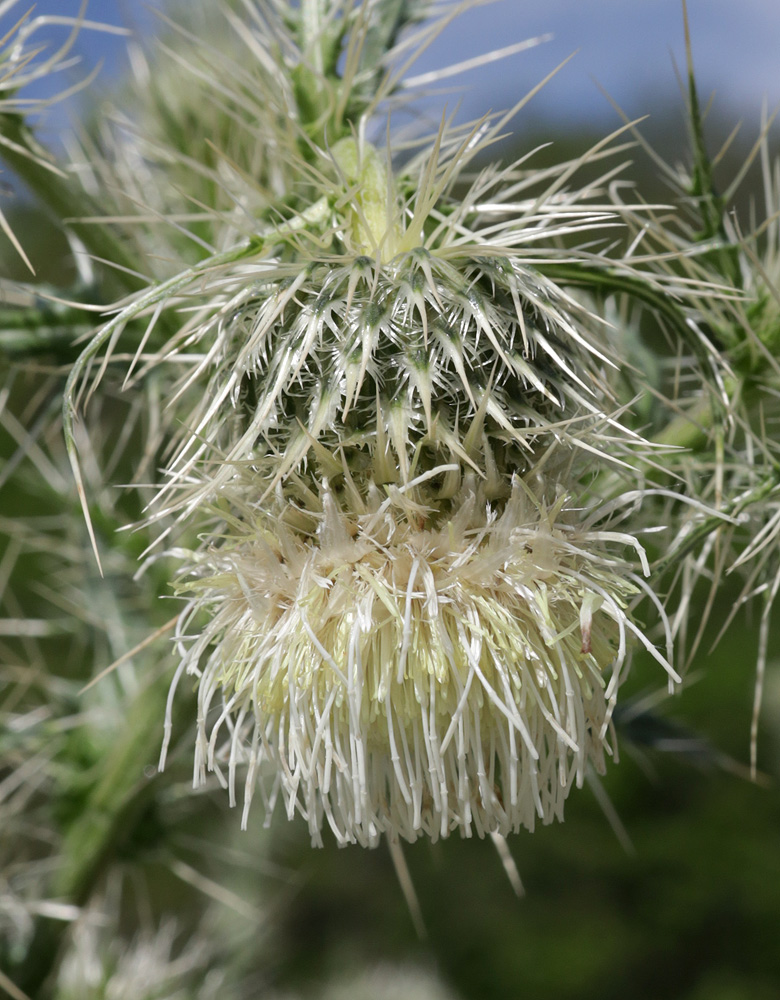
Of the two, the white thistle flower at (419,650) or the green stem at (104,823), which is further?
the green stem at (104,823)

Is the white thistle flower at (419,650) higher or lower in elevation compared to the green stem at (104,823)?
higher

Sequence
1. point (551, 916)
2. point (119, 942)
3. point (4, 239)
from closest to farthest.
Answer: point (119, 942), point (4, 239), point (551, 916)

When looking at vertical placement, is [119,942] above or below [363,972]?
above

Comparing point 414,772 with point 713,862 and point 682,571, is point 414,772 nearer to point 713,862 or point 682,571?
point 682,571

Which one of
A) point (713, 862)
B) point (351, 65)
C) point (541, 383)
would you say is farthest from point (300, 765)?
point (713, 862)

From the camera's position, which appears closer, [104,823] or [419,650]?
[419,650]

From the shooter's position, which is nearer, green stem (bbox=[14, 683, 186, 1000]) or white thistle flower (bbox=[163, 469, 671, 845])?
white thistle flower (bbox=[163, 469, 671, 845])

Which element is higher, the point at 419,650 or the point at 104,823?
the point at 419,650

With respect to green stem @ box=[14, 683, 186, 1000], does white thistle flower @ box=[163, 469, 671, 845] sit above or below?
above
